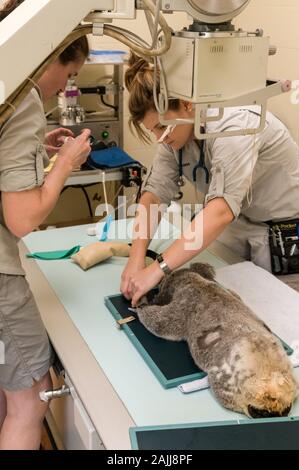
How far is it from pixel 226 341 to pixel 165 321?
18cm

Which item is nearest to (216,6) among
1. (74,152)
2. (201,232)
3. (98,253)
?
(74,152)

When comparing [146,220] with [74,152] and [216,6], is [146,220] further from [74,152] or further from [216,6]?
[216,6]

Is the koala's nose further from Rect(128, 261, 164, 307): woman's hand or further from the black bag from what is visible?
the black bag

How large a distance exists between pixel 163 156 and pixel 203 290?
62 centimetres

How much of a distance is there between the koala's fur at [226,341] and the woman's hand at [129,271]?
0.22ft

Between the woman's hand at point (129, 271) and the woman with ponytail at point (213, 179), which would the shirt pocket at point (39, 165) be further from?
the woman's hand at point (129, 271)

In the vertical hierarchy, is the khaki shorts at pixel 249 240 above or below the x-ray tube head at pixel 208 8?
below

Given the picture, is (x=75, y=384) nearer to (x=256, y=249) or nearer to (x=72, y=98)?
(x=256, y=249)

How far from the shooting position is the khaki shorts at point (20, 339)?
1152 millimetres

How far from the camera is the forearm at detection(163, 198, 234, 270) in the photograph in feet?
4.32

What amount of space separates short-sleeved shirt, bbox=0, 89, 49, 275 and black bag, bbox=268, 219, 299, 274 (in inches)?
32.1

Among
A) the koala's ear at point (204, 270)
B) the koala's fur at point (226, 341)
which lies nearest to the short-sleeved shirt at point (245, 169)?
the koala's ear at point (204, 270)

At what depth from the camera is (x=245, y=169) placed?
1315mm

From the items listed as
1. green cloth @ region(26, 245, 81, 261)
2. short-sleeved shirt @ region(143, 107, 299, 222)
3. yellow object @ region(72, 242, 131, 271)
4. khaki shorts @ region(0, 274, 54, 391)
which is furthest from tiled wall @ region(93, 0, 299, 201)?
khaki shorts @ region(0, 274, 54, 391)
